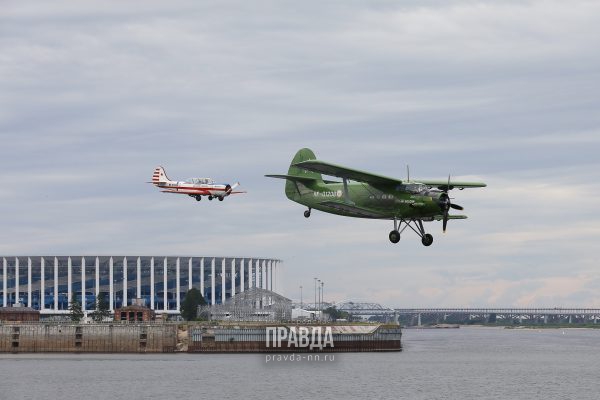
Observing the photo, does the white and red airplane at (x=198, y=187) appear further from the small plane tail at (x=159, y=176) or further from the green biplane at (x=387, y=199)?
the green biplane at (x=387, y=199)

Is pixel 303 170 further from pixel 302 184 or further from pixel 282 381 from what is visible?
pixel 282 381

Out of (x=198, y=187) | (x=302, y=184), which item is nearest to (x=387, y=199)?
(x=302, y=184)

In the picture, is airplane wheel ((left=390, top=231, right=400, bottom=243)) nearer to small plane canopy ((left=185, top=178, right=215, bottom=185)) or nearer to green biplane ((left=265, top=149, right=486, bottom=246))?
green biplane ((left=265, top=149, right=486, bottom=246))

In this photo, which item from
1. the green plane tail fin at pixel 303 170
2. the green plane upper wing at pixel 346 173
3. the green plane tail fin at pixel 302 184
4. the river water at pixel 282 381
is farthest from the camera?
the river water at pixel 282 381

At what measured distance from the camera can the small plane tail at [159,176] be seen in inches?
6092

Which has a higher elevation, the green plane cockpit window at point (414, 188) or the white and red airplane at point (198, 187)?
the white and red airplane at point (198, 187)

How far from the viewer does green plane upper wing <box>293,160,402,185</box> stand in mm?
86000

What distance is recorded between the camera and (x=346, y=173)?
8875cm

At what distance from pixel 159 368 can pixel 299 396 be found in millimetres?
47385

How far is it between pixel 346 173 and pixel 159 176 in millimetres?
75470

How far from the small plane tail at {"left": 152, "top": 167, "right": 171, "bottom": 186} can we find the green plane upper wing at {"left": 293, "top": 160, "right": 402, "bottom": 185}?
67.1m

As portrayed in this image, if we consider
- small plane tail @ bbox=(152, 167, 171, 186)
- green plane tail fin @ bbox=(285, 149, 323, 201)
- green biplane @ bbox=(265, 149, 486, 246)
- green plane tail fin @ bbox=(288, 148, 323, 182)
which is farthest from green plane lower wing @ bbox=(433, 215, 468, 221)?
Answer: small plane tail @ bbox=(152, 167, 171, 186)

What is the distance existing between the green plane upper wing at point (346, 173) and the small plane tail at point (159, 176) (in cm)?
6712

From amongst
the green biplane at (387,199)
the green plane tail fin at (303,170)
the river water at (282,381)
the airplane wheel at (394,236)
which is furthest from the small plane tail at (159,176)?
the airplane wheel at (394,236)
